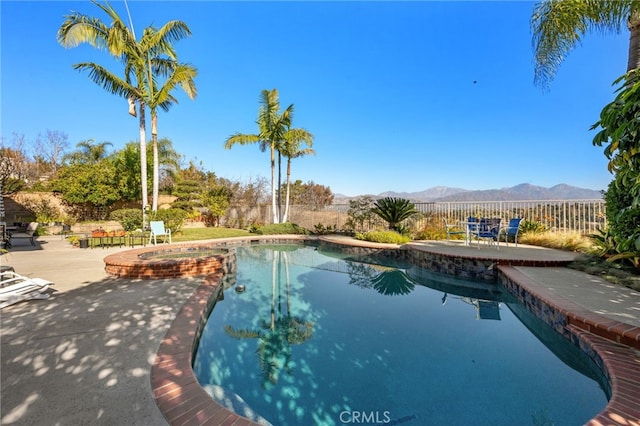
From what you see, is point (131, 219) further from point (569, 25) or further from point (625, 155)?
point (569, 25)

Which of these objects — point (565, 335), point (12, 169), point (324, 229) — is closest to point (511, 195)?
point (324, 229)

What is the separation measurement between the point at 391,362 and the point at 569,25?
9.17m

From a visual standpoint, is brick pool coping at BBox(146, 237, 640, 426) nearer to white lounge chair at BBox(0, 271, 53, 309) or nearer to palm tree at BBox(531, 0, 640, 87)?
white lounge chair at BBox(0, 271, 53, 309)

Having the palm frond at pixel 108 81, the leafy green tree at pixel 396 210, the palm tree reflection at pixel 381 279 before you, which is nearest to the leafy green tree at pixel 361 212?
the leafy green tree at pixel 396 210

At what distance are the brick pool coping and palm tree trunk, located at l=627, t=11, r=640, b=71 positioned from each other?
5.50 m

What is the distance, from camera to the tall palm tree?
1116 cm

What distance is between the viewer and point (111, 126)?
65.8 feet

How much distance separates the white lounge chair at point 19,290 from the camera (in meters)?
3.86

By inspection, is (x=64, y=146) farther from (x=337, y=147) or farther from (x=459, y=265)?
(x=459, y=265)

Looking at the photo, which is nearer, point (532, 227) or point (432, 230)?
point (532, 227)

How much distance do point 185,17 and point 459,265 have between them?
50.8 feet

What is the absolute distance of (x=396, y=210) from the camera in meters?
12.0

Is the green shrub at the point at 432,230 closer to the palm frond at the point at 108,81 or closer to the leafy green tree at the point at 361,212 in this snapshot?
the leafy green tree at the point at 361,212

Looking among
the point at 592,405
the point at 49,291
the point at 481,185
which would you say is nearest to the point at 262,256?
the point at 49,291
